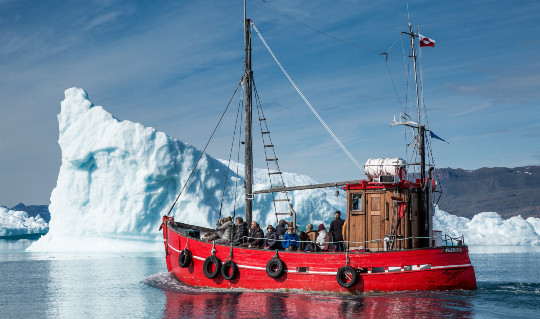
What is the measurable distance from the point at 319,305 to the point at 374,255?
2.11 meters

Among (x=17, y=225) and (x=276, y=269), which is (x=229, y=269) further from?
(x=17, y=225)

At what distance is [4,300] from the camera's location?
62.5ft

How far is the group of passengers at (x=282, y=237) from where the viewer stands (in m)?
16.7

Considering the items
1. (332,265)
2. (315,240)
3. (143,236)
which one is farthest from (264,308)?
(143,236)

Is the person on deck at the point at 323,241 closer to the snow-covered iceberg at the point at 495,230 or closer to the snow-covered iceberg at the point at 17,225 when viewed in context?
the snow-covered iceberg at the point at 495,230

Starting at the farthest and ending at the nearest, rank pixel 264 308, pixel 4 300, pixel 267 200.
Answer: pixel 267 200 < pixel 4 300 < pixel 264 308

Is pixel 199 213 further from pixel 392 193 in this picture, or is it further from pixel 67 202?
pixel 392 193

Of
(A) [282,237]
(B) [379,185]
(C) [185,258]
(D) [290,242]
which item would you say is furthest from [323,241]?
(C) [185,258]

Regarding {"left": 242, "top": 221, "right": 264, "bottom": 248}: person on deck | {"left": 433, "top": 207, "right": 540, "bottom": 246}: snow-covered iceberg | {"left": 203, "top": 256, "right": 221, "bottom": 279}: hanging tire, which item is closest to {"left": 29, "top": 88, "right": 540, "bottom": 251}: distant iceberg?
{"left": 203, "top": 256, "right": 221, "bottom": 279}: hanging tire

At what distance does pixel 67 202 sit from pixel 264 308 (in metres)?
31.4

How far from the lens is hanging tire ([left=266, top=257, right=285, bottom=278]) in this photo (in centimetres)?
1619

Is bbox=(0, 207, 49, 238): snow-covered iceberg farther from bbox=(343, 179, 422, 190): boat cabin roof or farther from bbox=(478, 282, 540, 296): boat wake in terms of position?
bbox=(478, 282, 540, 296): boat wake

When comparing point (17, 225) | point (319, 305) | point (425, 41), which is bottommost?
point (319, 305)

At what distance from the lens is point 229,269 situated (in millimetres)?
17125
